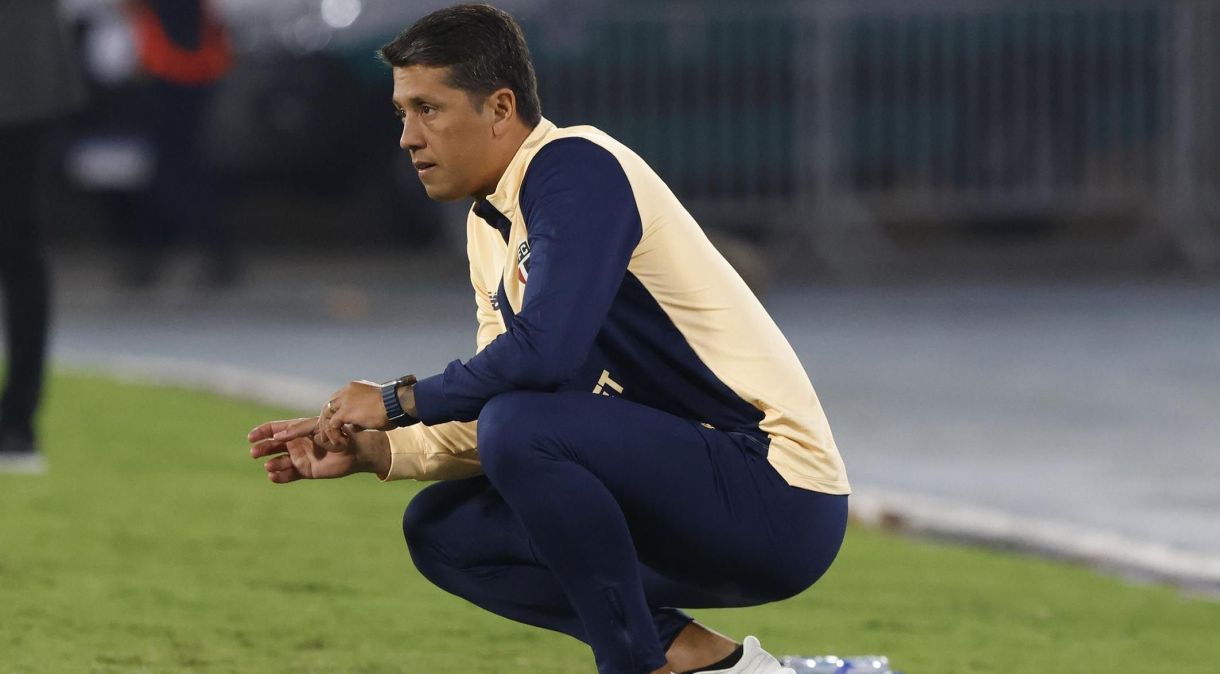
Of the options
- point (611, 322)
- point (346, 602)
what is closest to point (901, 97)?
point (346, 602)

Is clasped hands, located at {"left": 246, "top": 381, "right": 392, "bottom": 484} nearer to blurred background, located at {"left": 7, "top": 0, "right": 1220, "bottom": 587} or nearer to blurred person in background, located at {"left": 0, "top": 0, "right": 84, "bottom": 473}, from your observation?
blurred person in background, located at {"left": 0, "top": 0, "right": 84, "bottom": 473}

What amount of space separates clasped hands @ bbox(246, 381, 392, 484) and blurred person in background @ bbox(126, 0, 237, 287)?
329 inches

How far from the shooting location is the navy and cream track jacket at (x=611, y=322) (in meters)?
3.97

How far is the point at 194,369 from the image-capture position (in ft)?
32.6

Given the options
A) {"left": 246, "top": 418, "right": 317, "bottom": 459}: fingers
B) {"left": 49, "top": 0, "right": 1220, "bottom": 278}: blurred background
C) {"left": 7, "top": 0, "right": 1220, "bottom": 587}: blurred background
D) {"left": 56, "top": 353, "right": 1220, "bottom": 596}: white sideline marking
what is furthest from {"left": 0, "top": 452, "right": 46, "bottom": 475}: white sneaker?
{"left": 49, "top": 0, "right": 1220, "bottom": 278}: blurred background

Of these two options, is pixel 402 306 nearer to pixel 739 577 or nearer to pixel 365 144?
pixel 365 144

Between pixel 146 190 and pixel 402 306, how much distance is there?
1.63m

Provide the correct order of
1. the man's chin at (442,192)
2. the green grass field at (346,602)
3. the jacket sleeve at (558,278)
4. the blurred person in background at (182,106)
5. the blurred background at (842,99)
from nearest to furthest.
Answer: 1. the jacket sleeve at (558,278)
2. the man's chin at (442,192)
3. the green grass field at (346,602)
4. the blurred person in background at (182,106)
5. the blurred background at (842,99)

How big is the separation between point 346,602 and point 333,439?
5.14 feet

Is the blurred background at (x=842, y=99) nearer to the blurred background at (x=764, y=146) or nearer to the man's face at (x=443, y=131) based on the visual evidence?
the blurred background at (x=764, y=146)

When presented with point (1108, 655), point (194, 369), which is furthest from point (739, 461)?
point (194, 369)

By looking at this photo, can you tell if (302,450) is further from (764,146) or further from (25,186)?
(764,146)

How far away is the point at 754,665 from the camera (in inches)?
171

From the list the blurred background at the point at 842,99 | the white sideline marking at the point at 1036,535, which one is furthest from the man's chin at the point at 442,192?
the blurred background at the point at 842,99
